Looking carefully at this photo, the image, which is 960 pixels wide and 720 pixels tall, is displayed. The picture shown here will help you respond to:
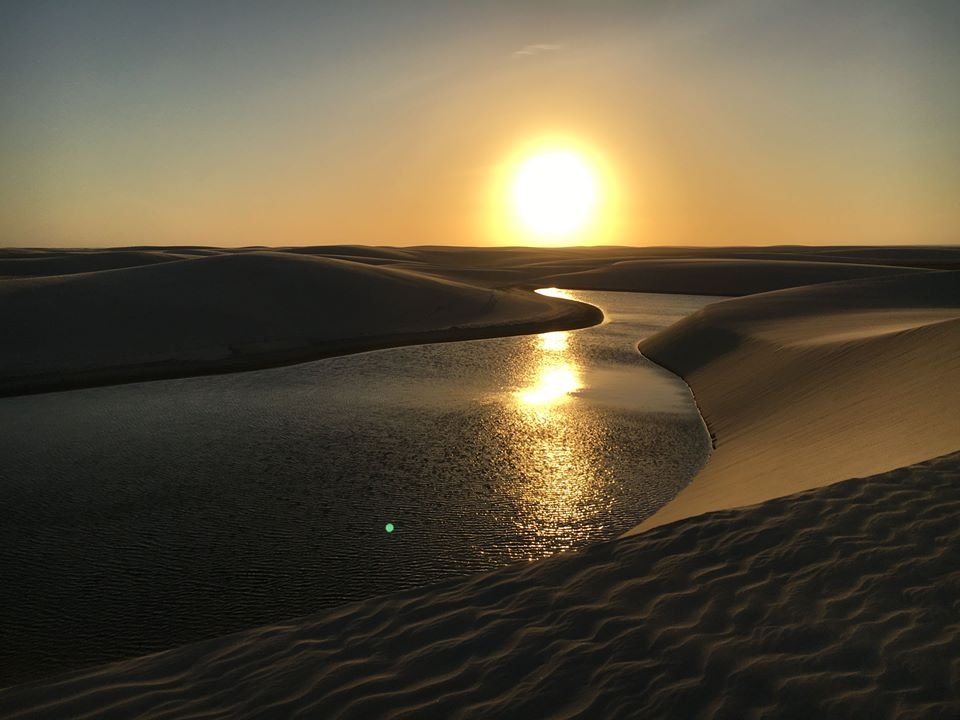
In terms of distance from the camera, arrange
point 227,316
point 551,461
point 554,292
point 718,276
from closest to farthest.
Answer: point 551,461 < point 227,316 < point 554,292 < point 718,276

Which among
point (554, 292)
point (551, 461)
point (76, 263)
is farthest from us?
point (76, 263)

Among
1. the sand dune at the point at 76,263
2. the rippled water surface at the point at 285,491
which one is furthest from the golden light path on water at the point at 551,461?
the sand dune at the point at 76,263

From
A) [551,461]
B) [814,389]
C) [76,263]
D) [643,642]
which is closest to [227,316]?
[551,461]


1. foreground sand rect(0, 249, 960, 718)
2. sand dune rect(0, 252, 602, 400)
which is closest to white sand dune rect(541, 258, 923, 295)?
sand dune rect(0, 252, 602, 400)

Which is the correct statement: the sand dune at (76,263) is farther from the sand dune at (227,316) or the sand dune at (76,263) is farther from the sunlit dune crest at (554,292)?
the sunlit dune crest at (554,292)

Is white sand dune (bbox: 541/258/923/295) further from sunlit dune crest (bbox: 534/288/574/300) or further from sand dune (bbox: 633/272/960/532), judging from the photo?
sand dune (bbox: 633/272/960/532)

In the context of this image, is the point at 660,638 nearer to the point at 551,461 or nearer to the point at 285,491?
the point at 285,491
